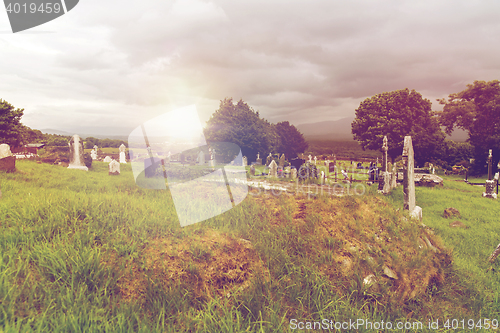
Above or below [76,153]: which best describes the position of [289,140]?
above

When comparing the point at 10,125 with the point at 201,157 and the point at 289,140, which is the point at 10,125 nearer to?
the point at 201,157

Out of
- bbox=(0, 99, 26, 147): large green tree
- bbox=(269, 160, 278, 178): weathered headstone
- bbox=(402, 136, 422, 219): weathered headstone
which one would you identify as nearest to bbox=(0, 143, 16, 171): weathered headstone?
bbox=(0, 99, 26, 147): large green tree

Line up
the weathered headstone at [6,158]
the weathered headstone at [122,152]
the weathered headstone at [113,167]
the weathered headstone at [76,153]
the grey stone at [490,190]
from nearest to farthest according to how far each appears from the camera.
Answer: the weathered headstone at [6,158] < the weathered headstone at [76,153] < the weathered headstone at [113,167] < the grey stone at [490,190] < the weathered headstone at [122,152]

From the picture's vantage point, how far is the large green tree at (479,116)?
2527cm

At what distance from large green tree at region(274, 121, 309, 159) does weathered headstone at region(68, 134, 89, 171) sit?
1567 inches

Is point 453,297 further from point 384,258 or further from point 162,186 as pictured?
point 162,186

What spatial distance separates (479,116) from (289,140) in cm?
3088

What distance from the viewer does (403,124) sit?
95.1 feet

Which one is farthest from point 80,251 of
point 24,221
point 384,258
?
point 384,258

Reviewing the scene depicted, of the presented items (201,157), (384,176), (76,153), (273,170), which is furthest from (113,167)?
(384,176)

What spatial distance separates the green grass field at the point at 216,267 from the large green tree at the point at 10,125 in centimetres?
682

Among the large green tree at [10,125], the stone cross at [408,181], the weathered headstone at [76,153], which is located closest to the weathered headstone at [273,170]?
the stone cross at [408,181]

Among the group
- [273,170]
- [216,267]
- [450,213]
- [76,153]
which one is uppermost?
[76,153]

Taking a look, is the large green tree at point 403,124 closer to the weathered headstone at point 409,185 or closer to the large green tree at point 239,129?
the large green tree at point 239,129
